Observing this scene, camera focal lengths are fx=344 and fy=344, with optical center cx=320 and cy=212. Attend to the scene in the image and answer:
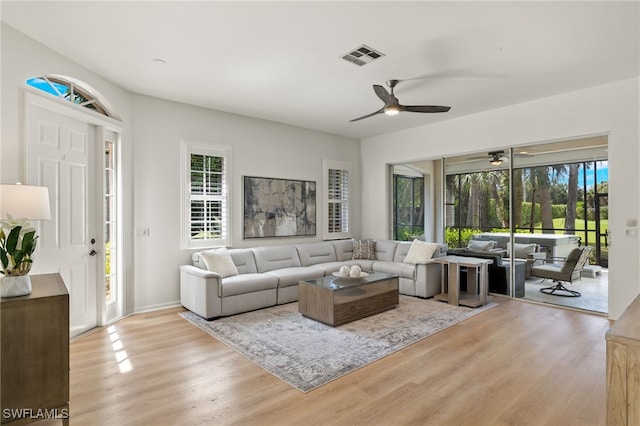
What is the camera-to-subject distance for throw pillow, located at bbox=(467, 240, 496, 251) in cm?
566

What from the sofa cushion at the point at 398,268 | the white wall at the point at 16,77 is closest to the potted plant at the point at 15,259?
the white wall at the point at 16,77

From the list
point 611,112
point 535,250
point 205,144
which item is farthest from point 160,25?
point 535,250

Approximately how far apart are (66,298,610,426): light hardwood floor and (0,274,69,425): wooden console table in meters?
0.27

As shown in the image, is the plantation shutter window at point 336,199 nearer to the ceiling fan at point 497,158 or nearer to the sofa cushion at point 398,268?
the sofa cushion at point 398,268

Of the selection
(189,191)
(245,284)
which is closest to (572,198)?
(245,284)

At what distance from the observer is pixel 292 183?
6371 millimetres

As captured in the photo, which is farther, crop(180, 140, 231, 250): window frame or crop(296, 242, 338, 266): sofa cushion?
crop(296, 242, 338, 266): sofa cushion

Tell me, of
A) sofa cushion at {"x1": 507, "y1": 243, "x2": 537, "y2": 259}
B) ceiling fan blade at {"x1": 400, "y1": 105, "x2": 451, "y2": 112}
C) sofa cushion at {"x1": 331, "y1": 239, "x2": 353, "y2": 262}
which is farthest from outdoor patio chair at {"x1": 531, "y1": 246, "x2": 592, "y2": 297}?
sofa cushion at {"x1": 331, "y1": 239, "x2": 353, "y2": 262}

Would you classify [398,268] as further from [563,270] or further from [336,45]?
[336,45]

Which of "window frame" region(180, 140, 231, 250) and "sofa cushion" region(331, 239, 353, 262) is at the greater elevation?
"window frame" region(180, 140, 231, 250)

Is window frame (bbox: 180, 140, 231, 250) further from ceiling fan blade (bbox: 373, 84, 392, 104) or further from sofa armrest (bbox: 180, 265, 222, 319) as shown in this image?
ceiling fan blade (bbox: 373, 84, 392, 104)

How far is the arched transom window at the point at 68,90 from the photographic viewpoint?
3410mm

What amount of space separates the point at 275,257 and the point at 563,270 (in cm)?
428
